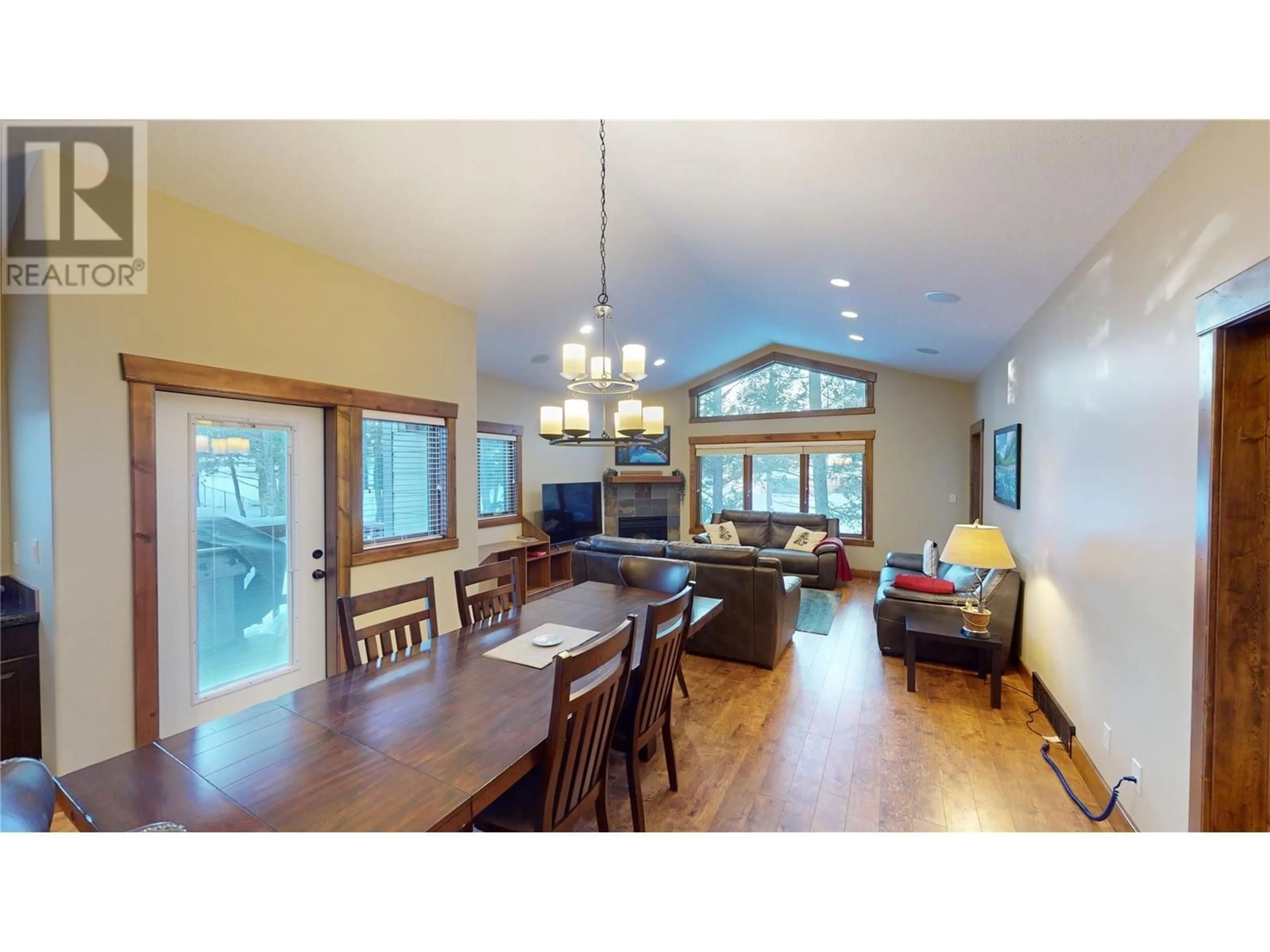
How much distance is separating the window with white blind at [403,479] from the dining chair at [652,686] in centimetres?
212

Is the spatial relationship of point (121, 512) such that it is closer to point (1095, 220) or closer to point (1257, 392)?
Answer: point (1257, 392)

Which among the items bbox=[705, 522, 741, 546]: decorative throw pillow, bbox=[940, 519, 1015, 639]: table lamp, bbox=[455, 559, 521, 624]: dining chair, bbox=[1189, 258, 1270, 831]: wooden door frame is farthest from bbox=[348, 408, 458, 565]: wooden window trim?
bbox=[705, 522, 741, 546]: decorative throw pillow

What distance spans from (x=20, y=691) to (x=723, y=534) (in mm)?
6270

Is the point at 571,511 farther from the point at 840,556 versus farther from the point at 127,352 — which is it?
the point at 127,352

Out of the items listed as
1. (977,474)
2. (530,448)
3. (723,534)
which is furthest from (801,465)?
(530,448)

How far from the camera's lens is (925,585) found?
3.65 m

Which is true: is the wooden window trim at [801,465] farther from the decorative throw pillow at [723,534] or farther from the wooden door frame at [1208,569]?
the wooden door frame at [1208,569]

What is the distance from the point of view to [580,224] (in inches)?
127

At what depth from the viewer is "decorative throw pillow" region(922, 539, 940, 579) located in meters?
4.73
